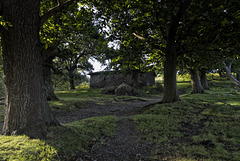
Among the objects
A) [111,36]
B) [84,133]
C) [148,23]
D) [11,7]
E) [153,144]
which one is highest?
[148,23]

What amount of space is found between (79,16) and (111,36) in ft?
8.69

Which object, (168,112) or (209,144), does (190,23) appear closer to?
(168,112)

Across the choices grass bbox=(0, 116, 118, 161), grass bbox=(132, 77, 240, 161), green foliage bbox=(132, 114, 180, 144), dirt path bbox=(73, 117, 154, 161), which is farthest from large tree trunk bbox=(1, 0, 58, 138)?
grass bbox=(132, 77, 240, 161)

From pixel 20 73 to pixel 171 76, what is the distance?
9.90m

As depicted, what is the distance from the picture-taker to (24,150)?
3.55 meters

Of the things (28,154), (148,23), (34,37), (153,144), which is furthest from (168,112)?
(34,37)

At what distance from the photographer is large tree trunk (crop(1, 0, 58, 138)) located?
4.61 m

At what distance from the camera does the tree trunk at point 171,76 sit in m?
10.8

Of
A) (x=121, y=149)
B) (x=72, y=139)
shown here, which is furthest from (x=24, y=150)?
(x=121, y=149)

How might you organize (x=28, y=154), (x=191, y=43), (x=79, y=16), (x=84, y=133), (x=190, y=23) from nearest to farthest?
(x=28, y=154)
(x=84, y=133)
(x=79, y=16)
(x=190, y=23)
(x=191, y=43)

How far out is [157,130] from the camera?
6.29m

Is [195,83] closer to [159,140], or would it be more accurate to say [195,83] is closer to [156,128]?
[156,128]

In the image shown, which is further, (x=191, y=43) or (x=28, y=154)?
(x=191, y=43)

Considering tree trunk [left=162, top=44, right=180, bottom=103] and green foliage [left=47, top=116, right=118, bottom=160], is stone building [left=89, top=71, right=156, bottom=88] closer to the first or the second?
tree trunk [left=162, top=44, right=180, bottom=103]
